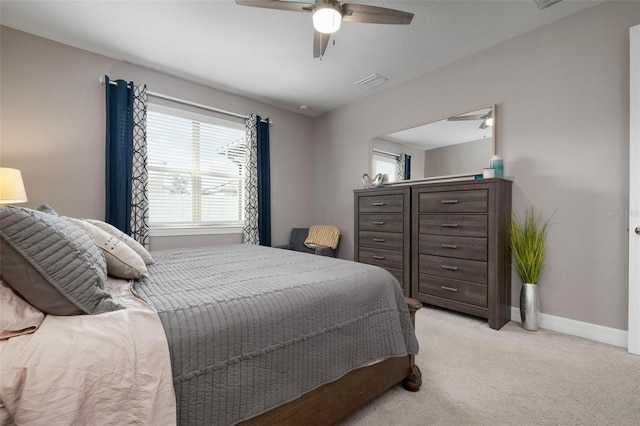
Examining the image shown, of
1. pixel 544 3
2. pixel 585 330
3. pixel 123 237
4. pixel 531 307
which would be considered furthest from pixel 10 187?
pixel 585 330

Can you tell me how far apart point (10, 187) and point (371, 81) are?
3658 mm

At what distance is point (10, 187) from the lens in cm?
219

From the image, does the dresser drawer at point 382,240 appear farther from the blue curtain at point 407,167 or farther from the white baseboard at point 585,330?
the white baseboard at point 585,330

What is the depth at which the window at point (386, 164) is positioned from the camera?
3789mm

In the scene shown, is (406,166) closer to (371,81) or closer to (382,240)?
(382,240)

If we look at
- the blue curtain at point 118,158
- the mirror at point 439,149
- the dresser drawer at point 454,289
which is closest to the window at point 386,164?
the mirror at point 439,149

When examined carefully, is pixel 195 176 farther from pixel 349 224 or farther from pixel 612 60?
pixel 612 60

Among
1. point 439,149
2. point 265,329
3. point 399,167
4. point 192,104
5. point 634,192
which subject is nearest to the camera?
point 265,329

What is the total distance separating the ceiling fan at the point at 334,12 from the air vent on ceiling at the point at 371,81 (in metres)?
1.55

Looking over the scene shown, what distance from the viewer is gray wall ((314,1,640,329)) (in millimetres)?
2238

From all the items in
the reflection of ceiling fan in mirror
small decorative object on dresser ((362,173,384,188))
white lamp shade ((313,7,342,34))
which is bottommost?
small decorative object on dresser ((362,173,384,188))

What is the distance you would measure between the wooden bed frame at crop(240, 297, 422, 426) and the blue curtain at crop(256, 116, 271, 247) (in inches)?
112

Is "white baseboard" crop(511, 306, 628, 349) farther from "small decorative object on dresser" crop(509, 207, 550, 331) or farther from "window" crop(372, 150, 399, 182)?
"window" crop(372, 150, 399, 182)

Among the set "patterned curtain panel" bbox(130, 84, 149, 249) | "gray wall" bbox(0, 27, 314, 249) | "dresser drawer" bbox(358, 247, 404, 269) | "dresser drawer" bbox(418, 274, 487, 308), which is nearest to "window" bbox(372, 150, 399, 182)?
"dresser drawer" bbox(358, 247, 404, 269)
